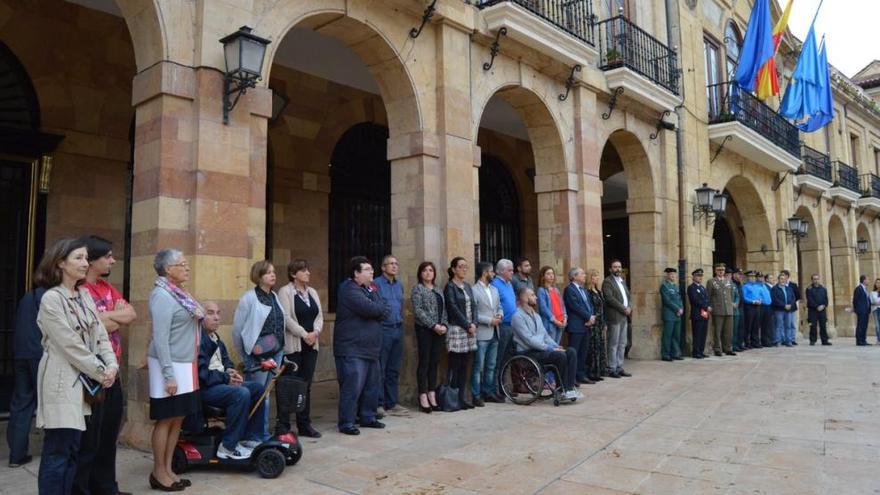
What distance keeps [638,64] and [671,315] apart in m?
4.55

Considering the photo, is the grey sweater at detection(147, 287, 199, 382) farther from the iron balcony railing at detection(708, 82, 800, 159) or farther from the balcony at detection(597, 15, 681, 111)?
the iron balcony railing at detection(708, 82, 800, 159)

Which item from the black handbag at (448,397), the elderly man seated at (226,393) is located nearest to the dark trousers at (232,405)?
the elderly man seated at (226,393)

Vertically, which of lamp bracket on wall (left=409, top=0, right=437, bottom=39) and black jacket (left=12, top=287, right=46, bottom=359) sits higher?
lamp bracket on wall (left=409, top=0, right=437, bottom=39)

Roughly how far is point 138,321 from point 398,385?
9.55ft

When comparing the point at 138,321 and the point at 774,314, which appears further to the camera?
the point at 774,314

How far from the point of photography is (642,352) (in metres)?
11.3

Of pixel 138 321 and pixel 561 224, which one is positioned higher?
pixel 561 224

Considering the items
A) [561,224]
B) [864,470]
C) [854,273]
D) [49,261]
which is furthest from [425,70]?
[854,273]

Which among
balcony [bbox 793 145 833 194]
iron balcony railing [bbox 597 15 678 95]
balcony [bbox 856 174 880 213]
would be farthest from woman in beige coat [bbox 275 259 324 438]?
balcony [bbox 856 174 880 213]

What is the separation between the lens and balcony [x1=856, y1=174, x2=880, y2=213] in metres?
22.3

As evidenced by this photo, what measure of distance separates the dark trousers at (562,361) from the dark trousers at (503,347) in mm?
385

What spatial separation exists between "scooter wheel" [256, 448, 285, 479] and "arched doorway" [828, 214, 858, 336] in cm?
2195

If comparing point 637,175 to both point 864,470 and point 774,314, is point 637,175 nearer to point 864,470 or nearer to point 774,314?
point 774,314

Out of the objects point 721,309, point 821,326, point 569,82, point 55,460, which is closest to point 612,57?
point 569,82
